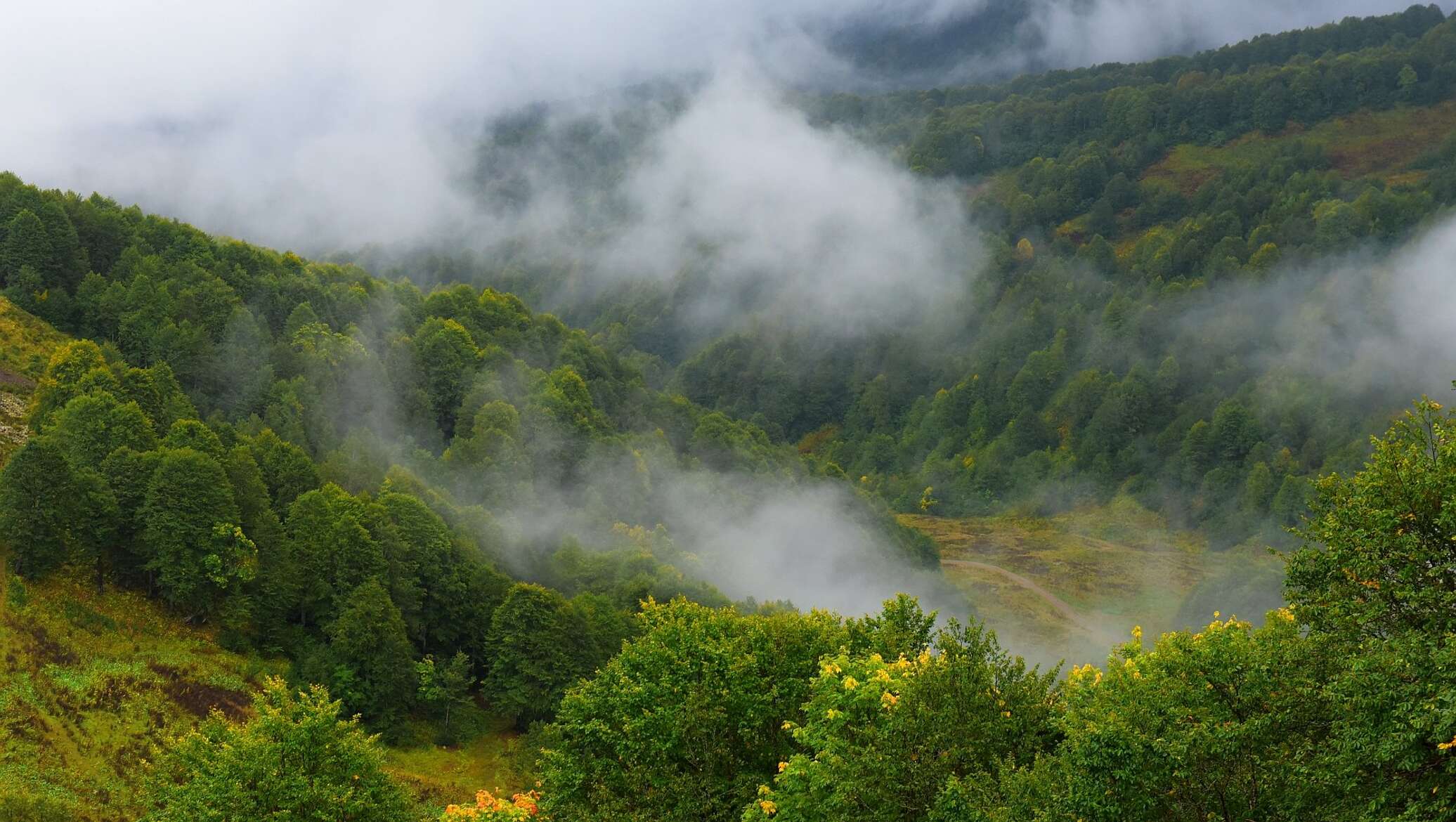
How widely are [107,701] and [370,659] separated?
19027 millimetres

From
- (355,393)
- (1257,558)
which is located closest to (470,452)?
(355,393)

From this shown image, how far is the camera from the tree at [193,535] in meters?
72.9

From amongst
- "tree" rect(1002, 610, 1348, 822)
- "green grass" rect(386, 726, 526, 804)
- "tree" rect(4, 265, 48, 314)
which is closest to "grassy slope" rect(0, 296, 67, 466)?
"tree" rect(4, 265, 48, 314)

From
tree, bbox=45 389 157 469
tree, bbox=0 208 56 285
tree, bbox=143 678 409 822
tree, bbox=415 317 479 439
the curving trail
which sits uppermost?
the curving trail

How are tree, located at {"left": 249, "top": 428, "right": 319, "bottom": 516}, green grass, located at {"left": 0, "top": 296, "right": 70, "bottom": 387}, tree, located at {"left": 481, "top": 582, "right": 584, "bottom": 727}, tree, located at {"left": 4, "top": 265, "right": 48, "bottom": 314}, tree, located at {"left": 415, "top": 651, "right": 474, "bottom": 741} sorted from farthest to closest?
tree, located at {"left": 4, "top": 265, "right": 48, "bottom": 314} → green grass, located at {"left": 0, "top": 296, "right": 70, "bottom": 387} → tree, located at {"left": 249, "top": 428, "right": 319, "bottom": 516} → tree, located at {"left": 481, "top": 582, "right": 584, "bottom": 727} → tree, located at {"left": 415, "top": 651, "right": 474, "bottom": 741}

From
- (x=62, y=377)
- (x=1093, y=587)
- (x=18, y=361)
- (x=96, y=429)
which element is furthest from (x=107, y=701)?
(x=1093, y=587)

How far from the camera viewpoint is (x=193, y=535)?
242ft

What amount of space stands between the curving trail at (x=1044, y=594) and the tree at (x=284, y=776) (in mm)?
140895

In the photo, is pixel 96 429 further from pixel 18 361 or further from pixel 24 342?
pixel 24 342

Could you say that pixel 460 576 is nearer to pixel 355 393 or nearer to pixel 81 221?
pixel 355 393

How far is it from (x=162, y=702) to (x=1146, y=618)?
145m

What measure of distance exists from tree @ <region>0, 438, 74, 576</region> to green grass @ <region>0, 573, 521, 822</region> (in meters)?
1.65

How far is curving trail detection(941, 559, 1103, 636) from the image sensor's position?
16600cm

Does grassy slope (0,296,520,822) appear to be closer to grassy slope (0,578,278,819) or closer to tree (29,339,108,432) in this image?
grassy slope (0,578,278,819)
